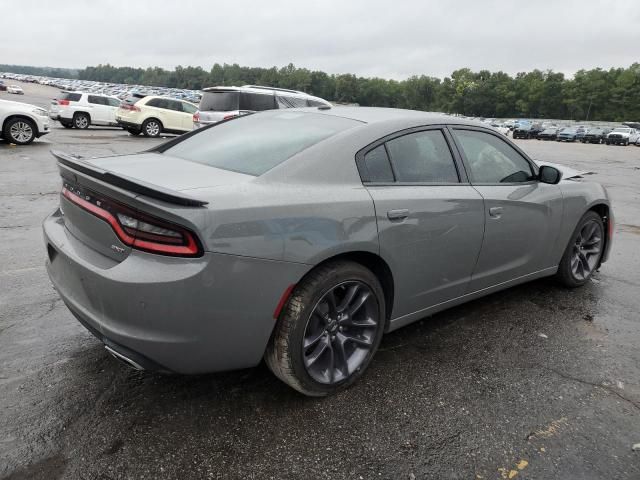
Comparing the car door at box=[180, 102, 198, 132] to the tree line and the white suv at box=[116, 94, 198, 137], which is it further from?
the tree line

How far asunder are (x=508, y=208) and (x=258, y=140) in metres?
1.81

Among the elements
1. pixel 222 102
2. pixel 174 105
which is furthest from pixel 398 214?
pixel 174 105

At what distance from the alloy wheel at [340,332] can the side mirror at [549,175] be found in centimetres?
199

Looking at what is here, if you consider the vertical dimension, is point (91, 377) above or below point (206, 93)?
below

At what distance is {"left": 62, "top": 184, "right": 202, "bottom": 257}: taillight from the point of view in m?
2.10

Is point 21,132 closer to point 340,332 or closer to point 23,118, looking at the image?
point 23,118

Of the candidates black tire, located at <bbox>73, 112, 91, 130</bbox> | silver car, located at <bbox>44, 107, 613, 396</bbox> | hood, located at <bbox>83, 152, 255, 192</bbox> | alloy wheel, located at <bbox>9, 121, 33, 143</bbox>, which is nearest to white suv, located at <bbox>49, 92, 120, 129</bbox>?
black tire, located at <bbox>73, 112, 91, 130</bbox>

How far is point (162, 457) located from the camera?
2.19 meters

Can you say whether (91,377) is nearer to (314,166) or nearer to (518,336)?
(314,166)

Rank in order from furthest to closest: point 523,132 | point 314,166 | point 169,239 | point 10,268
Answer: point 523,132
point 10,268
point 314,166
point 169,239

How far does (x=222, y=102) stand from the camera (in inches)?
565

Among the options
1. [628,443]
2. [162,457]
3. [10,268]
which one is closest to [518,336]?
[628,443]

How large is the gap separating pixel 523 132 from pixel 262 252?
52.8m

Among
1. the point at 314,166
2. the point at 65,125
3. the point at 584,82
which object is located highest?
the point at 584,82
